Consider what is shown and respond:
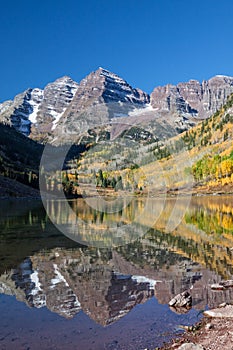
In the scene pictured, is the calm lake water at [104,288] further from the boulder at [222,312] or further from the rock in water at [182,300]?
the boulder at [222,312]

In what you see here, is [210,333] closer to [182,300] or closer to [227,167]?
[182,300]

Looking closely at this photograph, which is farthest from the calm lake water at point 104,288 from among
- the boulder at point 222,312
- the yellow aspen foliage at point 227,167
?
the yellow aspen foliage at point 227,167

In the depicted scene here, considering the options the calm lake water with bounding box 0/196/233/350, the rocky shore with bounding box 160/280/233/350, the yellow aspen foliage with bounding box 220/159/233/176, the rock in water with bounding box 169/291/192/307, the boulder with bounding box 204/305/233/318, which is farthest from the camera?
the yellow aspen foliage with bounding box 220/159/233/176

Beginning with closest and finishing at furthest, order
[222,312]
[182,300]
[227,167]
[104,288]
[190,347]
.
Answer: [190,347]
[222,312]
[182,300]
[104,288]
[227,167]

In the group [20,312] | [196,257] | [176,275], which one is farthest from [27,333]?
[196,257]

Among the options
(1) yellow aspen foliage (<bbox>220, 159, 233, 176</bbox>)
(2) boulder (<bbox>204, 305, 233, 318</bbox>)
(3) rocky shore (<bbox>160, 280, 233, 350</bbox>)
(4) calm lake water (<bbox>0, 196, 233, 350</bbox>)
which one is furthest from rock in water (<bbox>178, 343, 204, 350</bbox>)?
(1) yellow aspen foliage (<bbox>220, 159, 233, 176</bbox>)

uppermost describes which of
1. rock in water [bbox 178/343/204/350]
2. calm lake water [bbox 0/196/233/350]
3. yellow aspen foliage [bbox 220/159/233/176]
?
yellow aspen foliage [bbox 220/159/233/176]

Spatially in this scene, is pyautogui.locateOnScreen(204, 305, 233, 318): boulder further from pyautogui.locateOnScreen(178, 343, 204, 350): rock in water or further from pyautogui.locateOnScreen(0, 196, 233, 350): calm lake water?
pyautogui.locateOnScreen(178, 343, 204, 350): rock in water

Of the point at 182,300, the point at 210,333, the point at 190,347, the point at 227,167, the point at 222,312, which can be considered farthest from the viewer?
the point at 227,167

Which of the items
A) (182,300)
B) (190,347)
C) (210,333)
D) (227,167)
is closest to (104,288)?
(182,300)

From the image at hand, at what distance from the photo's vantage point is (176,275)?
2486cm

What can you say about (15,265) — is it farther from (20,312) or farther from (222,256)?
(222,256)

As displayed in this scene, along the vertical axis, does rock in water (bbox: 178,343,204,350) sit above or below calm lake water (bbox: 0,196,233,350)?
above

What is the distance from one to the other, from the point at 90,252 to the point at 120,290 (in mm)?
13468
